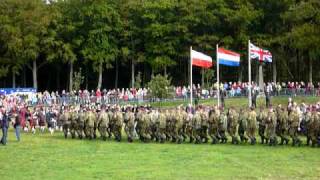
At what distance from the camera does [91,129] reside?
31750mm

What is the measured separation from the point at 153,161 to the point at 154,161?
1.5 inches

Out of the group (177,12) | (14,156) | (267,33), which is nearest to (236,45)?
(267,33)

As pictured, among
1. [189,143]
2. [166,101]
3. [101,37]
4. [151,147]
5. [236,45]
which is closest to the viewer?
[151,147]

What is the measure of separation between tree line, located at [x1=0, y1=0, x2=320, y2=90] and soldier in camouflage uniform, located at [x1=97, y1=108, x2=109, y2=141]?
112 ft

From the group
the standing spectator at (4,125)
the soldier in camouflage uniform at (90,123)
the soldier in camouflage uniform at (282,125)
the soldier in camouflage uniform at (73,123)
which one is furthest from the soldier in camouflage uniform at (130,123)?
the soldier in camouflage uniform at (282,125)

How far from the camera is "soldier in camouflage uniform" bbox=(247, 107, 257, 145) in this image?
27.6 meters

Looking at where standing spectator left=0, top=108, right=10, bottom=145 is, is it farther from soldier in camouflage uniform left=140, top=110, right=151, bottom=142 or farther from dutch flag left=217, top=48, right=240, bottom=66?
dutch flag left=217, top=48, right=240, bottom=66

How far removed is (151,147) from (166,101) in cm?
2683

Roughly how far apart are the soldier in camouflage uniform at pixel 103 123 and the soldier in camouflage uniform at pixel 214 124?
5210 millimetres

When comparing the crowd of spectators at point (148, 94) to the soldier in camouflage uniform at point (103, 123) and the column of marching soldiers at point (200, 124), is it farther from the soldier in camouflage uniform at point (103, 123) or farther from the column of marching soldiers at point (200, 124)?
the soldier in camouflage uniform at point (103, 123)

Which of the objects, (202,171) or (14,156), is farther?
(14,156)

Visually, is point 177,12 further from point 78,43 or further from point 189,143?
point 189,143

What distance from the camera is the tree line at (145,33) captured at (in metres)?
66.2

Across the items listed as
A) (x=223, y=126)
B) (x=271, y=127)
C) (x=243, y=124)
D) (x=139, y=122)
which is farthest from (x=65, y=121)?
(x=271, y=127)
